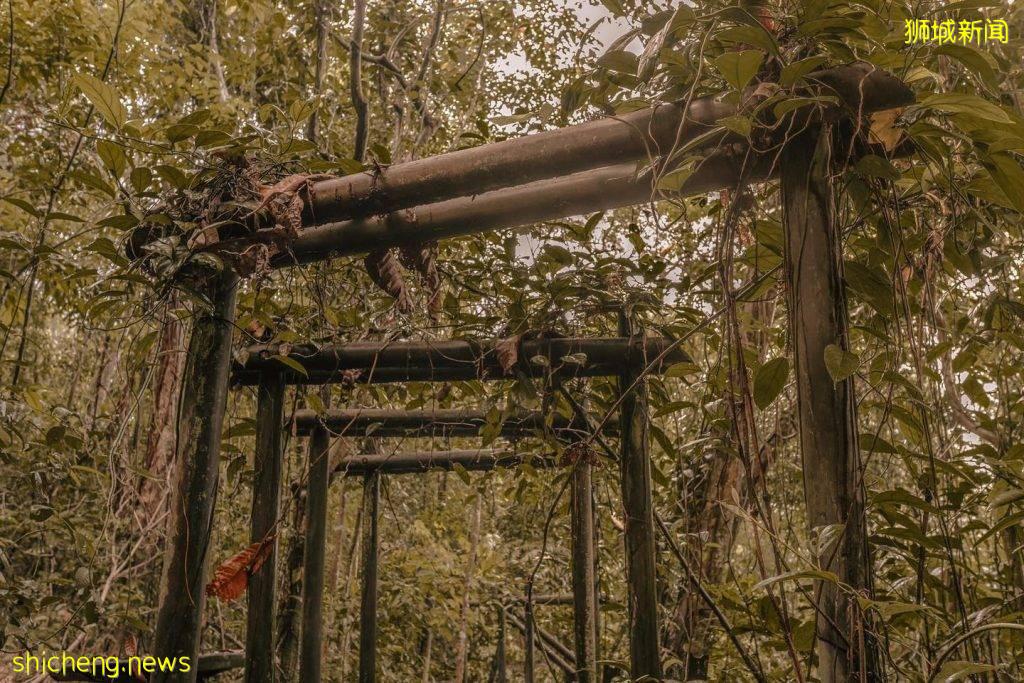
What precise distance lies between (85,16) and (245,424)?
3.01 m

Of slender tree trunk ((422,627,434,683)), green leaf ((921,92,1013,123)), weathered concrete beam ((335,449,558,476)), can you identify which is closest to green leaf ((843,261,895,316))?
green leaf ((921,92,1013,123))

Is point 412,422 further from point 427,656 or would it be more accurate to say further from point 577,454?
point 427,656

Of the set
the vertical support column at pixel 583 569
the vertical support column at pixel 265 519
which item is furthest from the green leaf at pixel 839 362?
the vertical support column at pixel 583 569

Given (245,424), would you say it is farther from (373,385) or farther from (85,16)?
(85,16)

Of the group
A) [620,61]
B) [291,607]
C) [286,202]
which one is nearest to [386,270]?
[286,202]

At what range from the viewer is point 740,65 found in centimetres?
128

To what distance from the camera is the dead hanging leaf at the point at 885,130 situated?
4.56ft

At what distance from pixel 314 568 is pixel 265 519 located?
2.80ft

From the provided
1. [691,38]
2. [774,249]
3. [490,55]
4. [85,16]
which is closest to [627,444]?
[774,249]

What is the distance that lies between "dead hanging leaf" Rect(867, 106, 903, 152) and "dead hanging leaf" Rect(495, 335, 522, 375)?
149 centimetres

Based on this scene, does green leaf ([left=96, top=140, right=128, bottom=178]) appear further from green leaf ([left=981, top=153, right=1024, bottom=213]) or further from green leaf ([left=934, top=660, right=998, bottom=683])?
green leaf ([left=934, top=660, right=998, bottom=683])

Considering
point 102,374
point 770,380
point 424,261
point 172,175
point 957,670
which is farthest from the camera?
point 102,374

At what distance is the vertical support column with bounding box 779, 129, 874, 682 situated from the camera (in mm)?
1265

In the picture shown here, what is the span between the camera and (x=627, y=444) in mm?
2721
